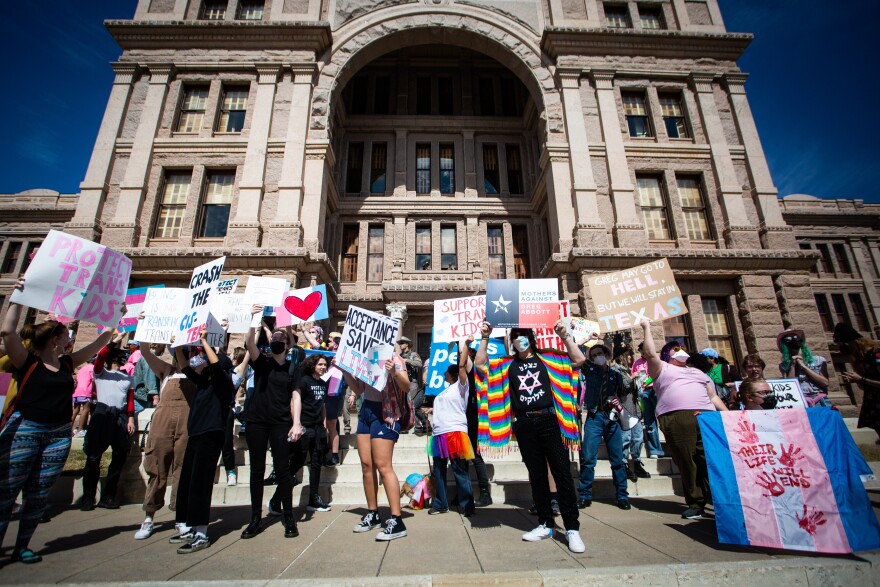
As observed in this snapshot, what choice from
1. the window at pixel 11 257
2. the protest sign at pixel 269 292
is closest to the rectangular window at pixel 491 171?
the protest sign at pixel 269 292

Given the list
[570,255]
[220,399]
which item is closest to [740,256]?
[570,255]

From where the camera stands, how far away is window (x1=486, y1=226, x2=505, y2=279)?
65.4ft

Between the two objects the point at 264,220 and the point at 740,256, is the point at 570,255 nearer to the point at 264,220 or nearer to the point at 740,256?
the point at 740,256

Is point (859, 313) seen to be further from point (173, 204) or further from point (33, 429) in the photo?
point (173, 204)

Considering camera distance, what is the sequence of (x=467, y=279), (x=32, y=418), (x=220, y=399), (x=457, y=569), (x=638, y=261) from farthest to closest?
(x=467, y=279), (x=638, y=261), (x=220, y=399), (x=32, y=418), (x=457, y=569)

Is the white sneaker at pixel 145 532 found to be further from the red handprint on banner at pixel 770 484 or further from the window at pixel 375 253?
the window at pixel 375 253

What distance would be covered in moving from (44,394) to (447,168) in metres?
19.6

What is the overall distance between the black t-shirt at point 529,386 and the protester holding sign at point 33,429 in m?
4.62

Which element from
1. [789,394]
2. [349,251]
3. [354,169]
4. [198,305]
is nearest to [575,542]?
[198,305]

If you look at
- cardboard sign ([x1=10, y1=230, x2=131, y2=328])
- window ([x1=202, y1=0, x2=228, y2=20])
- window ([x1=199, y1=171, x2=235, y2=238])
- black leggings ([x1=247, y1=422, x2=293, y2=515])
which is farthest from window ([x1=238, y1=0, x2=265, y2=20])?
black leggings ([x1=247, y1=422, x2=293, y2=515])

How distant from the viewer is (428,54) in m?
22.7

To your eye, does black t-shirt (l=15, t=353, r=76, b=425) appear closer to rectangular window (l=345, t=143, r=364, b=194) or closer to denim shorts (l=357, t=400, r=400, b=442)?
denim shorts (l=357, t=400, r=400, b=442)

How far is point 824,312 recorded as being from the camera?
2933cm

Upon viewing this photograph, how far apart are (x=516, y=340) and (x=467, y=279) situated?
13.2 meters
